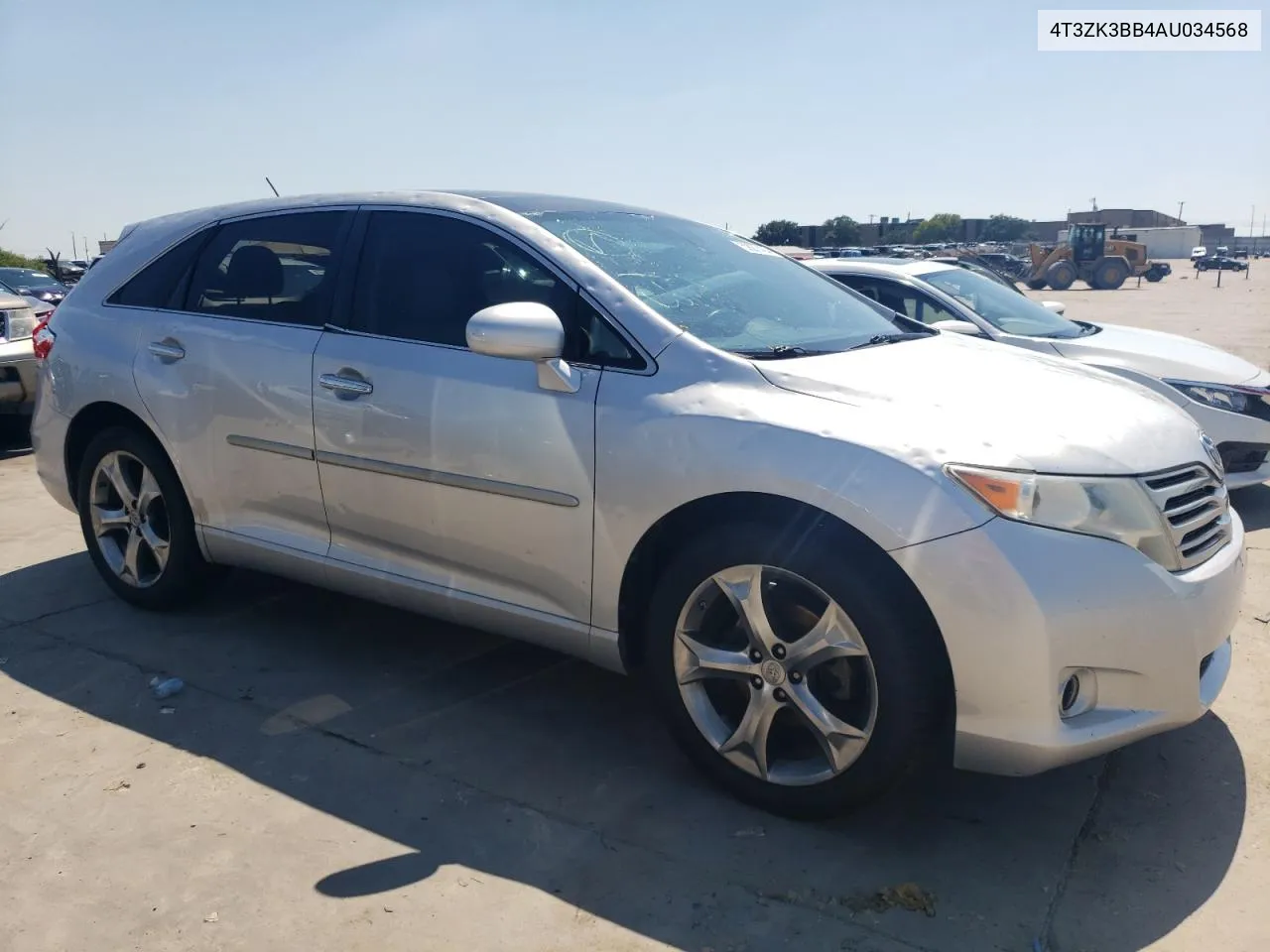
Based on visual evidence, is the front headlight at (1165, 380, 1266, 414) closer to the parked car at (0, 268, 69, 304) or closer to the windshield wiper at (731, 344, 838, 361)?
the windshield wiper at (731, 344, 838, 361)

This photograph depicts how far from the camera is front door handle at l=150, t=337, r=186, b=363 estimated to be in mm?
4176

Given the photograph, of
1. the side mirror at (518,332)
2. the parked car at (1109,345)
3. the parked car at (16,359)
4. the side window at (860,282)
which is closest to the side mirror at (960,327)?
the parked car at (1109,345)

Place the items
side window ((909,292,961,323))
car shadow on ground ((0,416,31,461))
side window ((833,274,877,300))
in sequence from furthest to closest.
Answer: car shadow on ground ((0,416,31,461)) < side window ((833,274,877,300)) < side window ((909,292,961,323))

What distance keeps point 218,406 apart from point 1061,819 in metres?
3.18

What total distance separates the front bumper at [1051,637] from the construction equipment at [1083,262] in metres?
43.0

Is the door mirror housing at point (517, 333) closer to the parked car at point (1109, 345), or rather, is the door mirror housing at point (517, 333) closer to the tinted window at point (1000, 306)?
the parked car at point (1109, 345)

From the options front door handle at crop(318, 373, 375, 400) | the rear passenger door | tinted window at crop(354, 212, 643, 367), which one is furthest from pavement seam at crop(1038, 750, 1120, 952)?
the rear passenger door

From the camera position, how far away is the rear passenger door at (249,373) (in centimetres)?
384

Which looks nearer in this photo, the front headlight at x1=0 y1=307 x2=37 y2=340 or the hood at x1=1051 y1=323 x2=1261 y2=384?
the hood at x1=1051 y1=323 x2=1261 y2=384

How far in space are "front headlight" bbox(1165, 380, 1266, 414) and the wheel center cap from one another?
4308 millimetres

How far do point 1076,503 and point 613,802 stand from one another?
1.49 metres

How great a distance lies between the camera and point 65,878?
2.74m

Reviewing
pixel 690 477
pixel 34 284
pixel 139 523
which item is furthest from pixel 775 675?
pixel 34 284

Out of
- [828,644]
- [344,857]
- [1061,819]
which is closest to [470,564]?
[344,857]
